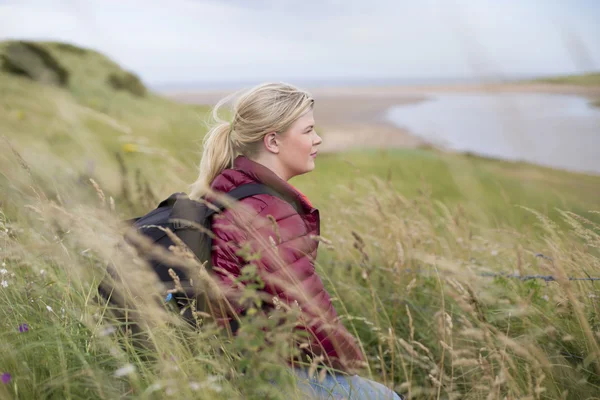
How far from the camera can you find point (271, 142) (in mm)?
2404

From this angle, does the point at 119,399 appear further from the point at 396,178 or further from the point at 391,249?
the point at 396,178

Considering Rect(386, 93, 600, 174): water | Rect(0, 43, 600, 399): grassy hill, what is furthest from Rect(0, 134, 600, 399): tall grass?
Rect(386, 93, 600, 174): water

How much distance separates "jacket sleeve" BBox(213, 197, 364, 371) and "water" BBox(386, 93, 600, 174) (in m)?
1.04

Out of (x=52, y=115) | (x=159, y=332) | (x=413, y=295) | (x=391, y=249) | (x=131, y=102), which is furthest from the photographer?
(x=131, y=102)

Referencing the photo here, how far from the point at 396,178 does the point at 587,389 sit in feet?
26.0

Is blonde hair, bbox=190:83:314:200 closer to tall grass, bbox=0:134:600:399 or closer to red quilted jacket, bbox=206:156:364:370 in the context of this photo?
red quilted jacket, bbox=206:156:364:370

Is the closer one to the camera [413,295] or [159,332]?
[159,332]

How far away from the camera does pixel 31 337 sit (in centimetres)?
185

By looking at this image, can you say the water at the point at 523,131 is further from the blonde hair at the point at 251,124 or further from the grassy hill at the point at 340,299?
the blonde hair at the point at 251,124

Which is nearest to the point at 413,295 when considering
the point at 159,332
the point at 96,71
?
the point at 159,332

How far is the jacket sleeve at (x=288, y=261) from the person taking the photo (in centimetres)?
187

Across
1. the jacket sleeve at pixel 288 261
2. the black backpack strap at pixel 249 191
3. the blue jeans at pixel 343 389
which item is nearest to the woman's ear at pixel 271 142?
the black backpack strap at pixel 249 191

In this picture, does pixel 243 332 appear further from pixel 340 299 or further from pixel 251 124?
pixel 251 124

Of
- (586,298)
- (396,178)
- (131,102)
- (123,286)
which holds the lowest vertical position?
(396,178)
